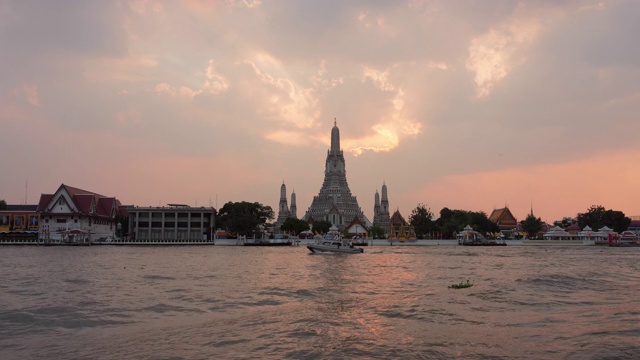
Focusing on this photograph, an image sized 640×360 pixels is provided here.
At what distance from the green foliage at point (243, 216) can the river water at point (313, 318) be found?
64.3 m

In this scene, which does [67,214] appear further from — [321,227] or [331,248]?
[321,227]

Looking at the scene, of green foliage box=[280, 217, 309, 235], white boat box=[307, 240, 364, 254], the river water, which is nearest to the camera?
the river water

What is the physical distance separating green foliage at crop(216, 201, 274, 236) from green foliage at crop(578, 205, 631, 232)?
2976 inches

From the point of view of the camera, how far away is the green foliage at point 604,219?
11894cm

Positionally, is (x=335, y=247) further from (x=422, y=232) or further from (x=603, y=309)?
(x=422, y=232)

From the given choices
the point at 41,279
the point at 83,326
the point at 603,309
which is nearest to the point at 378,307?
the point at 603,309

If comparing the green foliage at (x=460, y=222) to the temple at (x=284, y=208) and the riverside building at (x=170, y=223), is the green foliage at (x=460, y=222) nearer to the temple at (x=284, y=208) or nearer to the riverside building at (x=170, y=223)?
the riverside building at (x=170, y=223)

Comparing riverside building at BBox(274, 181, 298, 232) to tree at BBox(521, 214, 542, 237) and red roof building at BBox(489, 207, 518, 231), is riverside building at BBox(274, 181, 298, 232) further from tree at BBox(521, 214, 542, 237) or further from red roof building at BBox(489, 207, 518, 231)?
tree at BBox(521, 214, 542, 237)

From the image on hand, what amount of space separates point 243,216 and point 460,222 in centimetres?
4899

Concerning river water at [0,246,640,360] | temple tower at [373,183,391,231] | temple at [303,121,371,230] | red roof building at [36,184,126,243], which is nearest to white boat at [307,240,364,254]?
river water at [0,246,640,360]

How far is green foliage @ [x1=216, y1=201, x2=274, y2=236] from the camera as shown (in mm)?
95125

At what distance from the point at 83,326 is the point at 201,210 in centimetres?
8694

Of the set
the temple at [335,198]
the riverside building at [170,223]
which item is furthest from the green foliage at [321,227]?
the riverside building at [170,223]

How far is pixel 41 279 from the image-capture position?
98.0 ft
